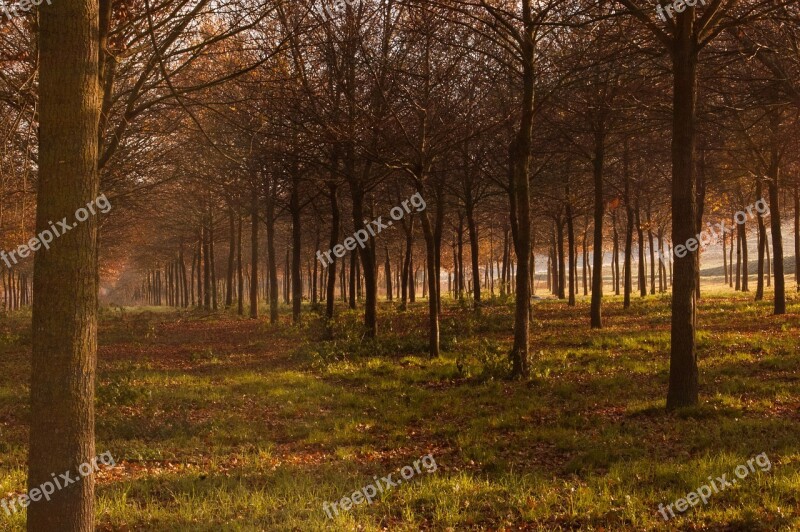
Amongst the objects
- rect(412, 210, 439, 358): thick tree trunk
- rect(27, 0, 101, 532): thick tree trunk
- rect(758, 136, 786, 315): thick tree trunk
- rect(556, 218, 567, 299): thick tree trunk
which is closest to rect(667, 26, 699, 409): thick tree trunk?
rect(412, 210, 439, 358): thick tree trunk

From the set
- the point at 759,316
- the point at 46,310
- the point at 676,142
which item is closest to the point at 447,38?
the point at 676,142

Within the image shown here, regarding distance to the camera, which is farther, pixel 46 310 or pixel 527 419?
pixel 527 419

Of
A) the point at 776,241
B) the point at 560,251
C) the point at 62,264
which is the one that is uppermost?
the point at 560,251

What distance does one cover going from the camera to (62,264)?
3580 mm

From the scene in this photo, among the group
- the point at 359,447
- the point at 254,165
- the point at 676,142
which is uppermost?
the point at 254,165

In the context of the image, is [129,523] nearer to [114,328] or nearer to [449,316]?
[449,316]

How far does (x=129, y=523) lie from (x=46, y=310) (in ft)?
7.81

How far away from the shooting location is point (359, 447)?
7629 mm

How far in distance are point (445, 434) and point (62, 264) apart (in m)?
5.76

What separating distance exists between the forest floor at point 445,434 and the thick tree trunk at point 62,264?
61.7 inches

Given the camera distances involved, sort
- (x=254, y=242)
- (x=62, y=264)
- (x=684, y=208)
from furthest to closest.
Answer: (x=254, y=242)
(x=684, y=208)
(x=62, y=264)

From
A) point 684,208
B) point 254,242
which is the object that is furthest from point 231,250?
point 684,208

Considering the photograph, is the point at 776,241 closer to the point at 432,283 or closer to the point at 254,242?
the point at 432,283

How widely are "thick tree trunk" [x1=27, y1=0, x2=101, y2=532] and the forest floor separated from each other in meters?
1.57
